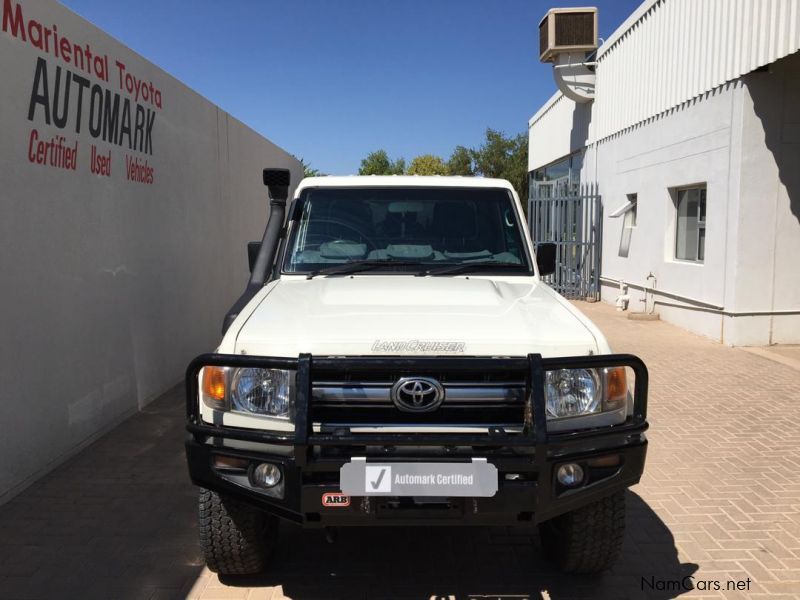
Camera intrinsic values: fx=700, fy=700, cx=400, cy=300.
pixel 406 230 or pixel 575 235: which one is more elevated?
pixel 406 230

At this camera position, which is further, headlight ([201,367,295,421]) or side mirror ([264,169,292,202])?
side mirror ([264,169,292,202])

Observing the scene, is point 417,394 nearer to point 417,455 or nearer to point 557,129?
point 417,455

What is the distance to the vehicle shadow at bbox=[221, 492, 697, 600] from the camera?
3.39 meters

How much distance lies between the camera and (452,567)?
3621 millimetres

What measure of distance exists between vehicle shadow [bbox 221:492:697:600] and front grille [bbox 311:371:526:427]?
3.36 feet

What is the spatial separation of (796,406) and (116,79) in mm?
6916

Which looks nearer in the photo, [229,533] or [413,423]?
[413,423]

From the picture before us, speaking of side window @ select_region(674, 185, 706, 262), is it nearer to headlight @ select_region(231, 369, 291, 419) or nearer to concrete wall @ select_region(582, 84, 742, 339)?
concrete wall @ select_region(582, 84, 742, 339)

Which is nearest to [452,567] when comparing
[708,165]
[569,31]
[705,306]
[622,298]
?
[705,306]

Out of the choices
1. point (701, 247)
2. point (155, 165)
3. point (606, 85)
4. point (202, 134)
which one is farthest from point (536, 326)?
point (606, 85)

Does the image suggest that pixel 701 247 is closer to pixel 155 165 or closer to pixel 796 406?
pixel 796 406

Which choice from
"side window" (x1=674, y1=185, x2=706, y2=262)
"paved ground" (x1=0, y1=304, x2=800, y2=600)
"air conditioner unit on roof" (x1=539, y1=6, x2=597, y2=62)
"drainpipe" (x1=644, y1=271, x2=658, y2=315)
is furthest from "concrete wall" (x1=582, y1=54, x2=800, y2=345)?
"air conditioner unit on roof" (x1=539, y1=6, x2=597, y2=62)

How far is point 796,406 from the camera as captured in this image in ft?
22.0

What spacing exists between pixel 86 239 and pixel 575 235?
13144mm
